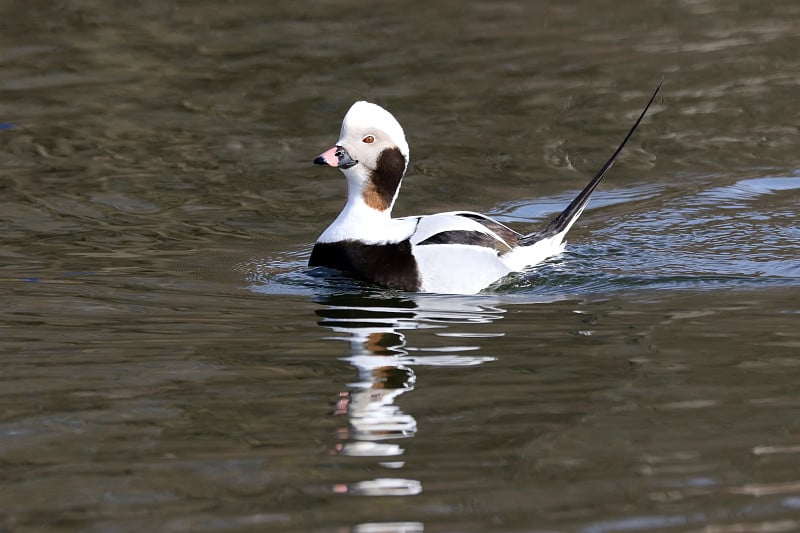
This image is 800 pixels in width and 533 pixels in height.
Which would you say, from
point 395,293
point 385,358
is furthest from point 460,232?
point 385,358

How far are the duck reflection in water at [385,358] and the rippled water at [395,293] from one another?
0.07 ft

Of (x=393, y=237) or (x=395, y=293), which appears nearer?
(x=395, y=293)

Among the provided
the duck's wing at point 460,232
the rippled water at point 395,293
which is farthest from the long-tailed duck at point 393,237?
the rippled water at point 395,293

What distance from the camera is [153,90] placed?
12.4 m

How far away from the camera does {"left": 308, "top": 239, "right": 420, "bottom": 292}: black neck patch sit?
7281 millimetres

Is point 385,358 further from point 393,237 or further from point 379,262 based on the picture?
point 393,237

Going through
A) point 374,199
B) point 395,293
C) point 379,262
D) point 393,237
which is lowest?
point 395,293

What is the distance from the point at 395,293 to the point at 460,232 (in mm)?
495

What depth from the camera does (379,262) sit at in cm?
735

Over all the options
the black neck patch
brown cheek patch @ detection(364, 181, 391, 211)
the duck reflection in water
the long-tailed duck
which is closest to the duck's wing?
the long-tailed duck

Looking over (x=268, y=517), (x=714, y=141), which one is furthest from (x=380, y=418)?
(x=714, y=141)

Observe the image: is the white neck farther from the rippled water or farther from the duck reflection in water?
the duck reflection in water

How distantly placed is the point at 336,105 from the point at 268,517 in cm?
842

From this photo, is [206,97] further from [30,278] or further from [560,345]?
[560,345]
